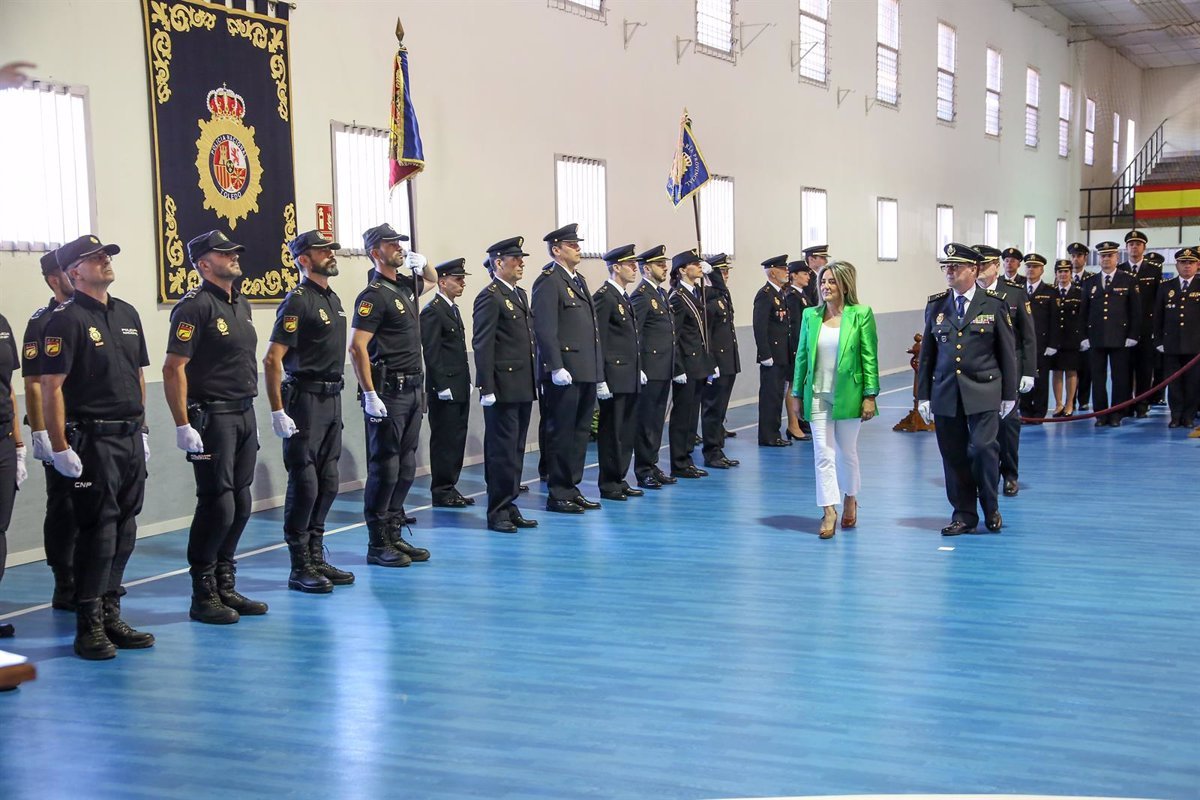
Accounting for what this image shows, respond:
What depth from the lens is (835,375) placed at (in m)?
6.74

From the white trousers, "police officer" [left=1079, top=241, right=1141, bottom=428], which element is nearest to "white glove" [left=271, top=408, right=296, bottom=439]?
the white trousers

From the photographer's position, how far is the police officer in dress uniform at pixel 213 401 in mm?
5086

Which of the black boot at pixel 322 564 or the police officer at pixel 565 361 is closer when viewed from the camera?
the black boot at pixel 322 564

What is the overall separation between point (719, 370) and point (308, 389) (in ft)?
16.3

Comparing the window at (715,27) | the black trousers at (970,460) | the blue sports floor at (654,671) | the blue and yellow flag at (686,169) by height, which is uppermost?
the window at (715,27)

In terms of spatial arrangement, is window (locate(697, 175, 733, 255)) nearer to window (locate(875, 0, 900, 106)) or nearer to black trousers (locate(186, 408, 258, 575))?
window (locate(875, 0, 900, 106))

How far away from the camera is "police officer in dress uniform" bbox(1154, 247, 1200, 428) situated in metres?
11.4

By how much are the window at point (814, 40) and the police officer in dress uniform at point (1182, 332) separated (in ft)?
18.7

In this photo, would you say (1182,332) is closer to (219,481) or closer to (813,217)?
(813,217)

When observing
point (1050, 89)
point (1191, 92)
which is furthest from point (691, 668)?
point (1191, 92)

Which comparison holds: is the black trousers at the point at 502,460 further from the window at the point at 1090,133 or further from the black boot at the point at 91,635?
the window at the point at 1090,133

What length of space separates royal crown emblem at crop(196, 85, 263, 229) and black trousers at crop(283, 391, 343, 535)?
8.35 feet

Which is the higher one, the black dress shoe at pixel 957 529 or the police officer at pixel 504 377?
the police officer at pixel 504 377

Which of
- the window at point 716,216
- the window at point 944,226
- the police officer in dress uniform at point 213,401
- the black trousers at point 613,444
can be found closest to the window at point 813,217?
the window at point 716,216
